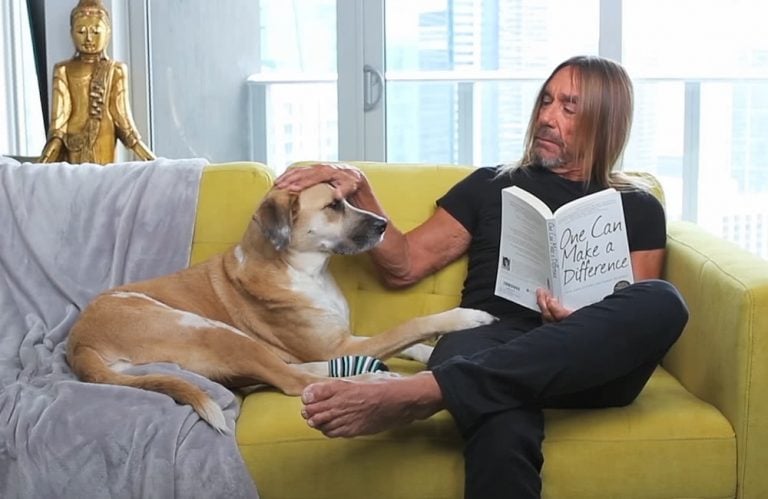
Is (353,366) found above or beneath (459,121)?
beneath

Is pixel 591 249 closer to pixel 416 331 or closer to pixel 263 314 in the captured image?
pixel 416 331

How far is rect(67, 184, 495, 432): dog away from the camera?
230 cm

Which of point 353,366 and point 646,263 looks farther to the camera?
point 646,263

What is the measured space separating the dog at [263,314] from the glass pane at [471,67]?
148 centimetres

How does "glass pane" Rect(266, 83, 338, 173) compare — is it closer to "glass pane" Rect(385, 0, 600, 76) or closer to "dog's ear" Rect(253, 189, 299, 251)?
"glass pane" Rect(385, 0, 600, 76)

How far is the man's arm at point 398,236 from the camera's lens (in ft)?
8.23

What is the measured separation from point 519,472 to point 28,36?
105 inches

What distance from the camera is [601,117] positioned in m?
2.49

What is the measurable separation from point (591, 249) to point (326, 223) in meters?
0.61

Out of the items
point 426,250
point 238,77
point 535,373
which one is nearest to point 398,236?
point 426,250

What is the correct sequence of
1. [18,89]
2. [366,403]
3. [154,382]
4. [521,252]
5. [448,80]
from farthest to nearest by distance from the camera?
[448,80] < [18,89] < [521,252] < [154,382] < [366,403]

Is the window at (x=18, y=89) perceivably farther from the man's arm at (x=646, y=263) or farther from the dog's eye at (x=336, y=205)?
the man's arm at (x=646, y=263)

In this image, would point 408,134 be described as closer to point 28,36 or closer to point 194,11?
point 194,11

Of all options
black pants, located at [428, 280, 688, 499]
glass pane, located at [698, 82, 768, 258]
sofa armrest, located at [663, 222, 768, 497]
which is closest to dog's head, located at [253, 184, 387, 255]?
black pants, located at [428, 280, 688, 499]
